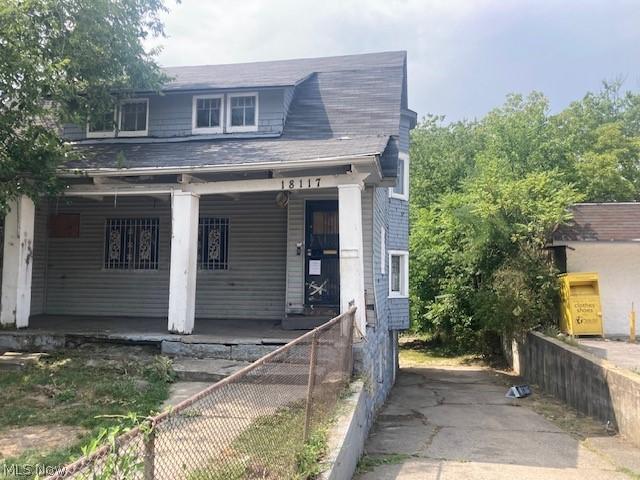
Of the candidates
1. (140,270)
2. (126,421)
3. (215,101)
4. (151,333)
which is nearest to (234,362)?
(151,333)

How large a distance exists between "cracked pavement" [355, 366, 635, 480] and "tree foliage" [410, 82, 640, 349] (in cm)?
349

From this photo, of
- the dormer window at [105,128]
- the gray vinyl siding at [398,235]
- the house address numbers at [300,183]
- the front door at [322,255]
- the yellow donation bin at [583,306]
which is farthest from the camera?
the gray vinyl siding at [398,235]

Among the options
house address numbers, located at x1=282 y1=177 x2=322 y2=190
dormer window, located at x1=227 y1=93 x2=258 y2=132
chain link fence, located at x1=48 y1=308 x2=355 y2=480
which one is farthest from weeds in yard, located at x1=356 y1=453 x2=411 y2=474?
dormer window, located at x1=227 y1=93 x2=258 y2=132

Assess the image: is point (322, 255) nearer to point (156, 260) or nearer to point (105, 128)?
point (156, 260)

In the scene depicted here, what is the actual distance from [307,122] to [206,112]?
7.31ft

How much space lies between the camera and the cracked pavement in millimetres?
6098

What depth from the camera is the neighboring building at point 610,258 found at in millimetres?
14586

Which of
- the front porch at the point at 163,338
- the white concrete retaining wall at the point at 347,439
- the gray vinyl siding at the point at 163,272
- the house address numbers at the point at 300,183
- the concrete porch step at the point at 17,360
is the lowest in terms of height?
the white concrete retaining wall at the point at 347,439

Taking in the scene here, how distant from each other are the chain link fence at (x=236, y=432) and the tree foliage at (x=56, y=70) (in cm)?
571

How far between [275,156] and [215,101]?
3.32m

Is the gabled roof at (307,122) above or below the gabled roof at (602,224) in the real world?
above

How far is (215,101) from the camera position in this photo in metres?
11.2

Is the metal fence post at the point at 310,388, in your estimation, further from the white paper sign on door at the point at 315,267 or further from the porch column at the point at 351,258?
the white paper sign on door at the point at 315,267

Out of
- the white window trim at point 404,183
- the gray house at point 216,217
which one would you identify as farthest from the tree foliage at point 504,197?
the gray house at point 216,217
